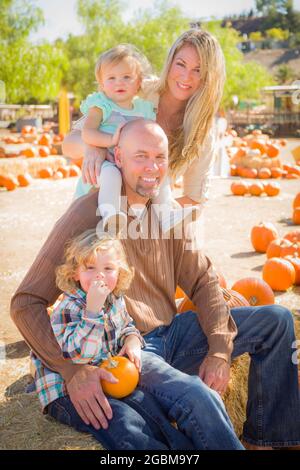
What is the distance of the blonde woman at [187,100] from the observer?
10.5 feet

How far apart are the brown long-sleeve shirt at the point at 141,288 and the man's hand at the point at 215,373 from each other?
1.3 inches

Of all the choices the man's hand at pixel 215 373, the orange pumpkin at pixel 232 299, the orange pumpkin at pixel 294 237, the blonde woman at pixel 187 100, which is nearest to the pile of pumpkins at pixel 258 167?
the orange pumpkin at pixel 294 237

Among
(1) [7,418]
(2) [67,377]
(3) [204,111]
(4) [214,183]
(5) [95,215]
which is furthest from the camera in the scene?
(4) [214,183]

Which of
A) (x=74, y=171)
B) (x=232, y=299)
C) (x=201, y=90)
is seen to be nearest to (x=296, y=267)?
(x=232, y=299)

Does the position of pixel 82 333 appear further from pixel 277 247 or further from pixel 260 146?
pixel 260 146

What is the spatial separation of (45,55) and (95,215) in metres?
14.2

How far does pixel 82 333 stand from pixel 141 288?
58 centimetres

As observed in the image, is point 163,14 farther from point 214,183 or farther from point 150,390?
point 150,390

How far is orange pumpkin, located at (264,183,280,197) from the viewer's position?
1024 cm

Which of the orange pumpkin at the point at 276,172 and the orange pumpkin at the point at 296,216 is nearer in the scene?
the orange pumpkin at the point at 296,216

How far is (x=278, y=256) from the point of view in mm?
5957

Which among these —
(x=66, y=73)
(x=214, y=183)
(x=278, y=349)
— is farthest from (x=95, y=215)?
(x=66, y=73)

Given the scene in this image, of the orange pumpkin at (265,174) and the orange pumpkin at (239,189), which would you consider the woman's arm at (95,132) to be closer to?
the orange pumpkin at (239,189)

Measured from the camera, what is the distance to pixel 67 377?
230cm
